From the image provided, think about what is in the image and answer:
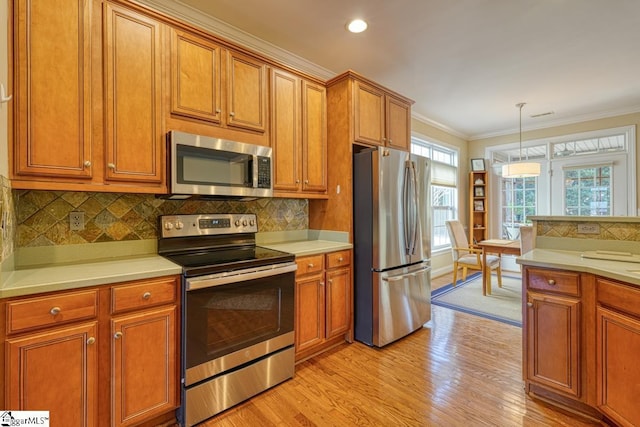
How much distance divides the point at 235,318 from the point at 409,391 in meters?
1.27

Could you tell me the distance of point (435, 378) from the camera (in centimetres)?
214

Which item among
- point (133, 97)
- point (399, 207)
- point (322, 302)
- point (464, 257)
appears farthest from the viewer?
point (464, 257)

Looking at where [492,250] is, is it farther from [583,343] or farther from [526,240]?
[583,343]

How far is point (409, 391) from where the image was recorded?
199 cm

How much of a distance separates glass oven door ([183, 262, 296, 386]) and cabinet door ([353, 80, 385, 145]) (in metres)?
1.46

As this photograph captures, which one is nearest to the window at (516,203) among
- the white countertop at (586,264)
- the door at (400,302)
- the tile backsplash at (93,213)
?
the door at (400,302)

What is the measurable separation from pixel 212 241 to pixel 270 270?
2.04ft

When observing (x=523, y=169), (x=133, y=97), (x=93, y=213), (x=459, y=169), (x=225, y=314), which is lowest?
(x=225, y=314)

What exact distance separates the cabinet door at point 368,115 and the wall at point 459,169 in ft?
6.55

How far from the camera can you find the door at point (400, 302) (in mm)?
2592

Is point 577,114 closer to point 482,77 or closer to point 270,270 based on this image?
point 482,77

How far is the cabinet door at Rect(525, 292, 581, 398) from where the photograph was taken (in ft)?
5.64

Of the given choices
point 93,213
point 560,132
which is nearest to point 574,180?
point 560,132

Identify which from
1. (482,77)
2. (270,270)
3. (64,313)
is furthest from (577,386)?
(482,77)
